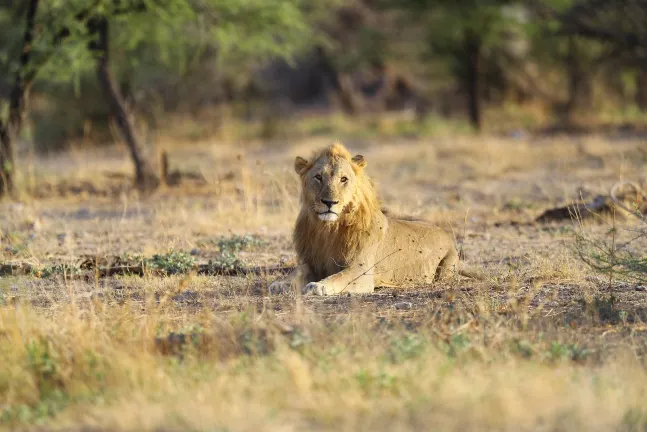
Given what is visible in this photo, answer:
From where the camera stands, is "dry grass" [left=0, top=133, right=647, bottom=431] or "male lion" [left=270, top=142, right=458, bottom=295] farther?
"male lion" [left=270, top=142, right=458, bottom=295]

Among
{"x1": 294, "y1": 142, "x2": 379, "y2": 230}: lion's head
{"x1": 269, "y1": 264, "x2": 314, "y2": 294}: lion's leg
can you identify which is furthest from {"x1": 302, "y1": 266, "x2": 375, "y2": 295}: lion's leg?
{"x1": 294, "y1": 142, "x2": 379, "y2": 230}: lion's head

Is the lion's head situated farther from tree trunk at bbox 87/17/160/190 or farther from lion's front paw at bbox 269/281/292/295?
tree trunk at bbox 87/17/160/190

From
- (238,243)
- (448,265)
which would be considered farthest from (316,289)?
(238,243)

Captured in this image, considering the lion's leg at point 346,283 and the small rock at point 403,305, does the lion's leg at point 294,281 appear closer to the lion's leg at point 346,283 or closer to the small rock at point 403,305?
the lion's leg at point 346,283

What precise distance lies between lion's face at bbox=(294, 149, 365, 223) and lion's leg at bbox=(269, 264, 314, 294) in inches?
20.0

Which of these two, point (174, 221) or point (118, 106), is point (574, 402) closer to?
point (174, 221)

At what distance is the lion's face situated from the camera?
729 cm

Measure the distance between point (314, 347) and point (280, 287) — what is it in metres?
1.98

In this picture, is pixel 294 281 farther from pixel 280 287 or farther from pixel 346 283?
pixel 346 283

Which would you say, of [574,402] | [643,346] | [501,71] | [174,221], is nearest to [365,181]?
[643,346]

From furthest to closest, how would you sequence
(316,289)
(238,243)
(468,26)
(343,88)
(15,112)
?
(343,88), (468,26), (15,112), (238,243), (316,289)

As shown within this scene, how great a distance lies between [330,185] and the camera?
24.0 feet

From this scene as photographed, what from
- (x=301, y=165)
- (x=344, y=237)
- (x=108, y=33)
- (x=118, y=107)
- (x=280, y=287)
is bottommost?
(x=280, y=287)

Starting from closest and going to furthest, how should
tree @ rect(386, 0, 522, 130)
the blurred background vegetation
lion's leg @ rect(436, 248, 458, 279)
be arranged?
lion's leg @ rect(436, 248, 458, 279) → the blurred background vegetation → tree @ rect(386, 0, 522, 130)
